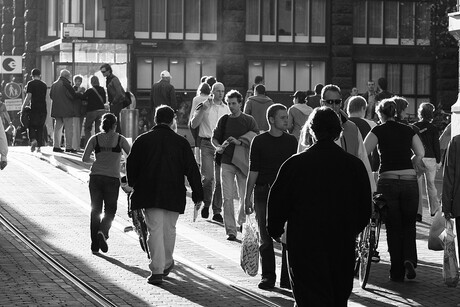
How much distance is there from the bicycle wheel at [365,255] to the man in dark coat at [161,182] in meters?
1.70

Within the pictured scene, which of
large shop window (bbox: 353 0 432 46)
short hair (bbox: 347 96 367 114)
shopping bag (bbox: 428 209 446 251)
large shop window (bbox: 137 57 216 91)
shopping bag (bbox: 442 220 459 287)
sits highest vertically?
large shop window (bbox: 353 0 432 46)

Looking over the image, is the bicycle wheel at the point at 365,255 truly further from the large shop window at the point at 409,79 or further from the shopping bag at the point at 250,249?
the large shop window at the point at 409,79

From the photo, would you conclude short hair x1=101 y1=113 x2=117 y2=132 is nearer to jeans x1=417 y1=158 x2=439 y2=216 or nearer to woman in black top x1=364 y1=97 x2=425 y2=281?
woman in black top x1=364 y1=97 x2=425 y2=281

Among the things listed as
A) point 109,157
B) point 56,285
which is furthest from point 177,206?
point 109,157

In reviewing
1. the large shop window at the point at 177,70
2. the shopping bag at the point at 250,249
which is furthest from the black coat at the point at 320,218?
the large shop window at the point at 177,70

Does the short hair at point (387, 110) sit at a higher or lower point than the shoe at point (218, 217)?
higher

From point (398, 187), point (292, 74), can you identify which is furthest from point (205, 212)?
point (292, 74)

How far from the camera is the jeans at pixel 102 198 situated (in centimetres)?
1538

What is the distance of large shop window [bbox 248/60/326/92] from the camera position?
44031 mm

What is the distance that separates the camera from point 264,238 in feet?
42.3

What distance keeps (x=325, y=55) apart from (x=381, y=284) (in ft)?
104

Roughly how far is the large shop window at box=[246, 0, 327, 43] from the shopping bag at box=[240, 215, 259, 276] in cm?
3154

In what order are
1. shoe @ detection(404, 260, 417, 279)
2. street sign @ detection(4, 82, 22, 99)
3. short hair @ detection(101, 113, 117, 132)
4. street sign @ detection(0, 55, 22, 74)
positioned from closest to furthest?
shoe @ detection(404, 260, 417, 279) < short hair @ detection(101, 113, 117, 132) < street sign @ detection(0, 55, 22, 74) < street sign @ detection(4, 82, 22, 99)

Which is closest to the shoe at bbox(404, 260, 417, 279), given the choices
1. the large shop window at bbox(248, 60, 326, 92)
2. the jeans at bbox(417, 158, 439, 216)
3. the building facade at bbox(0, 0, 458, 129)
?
the jeans at bbox(417, 158, 439, 216)
